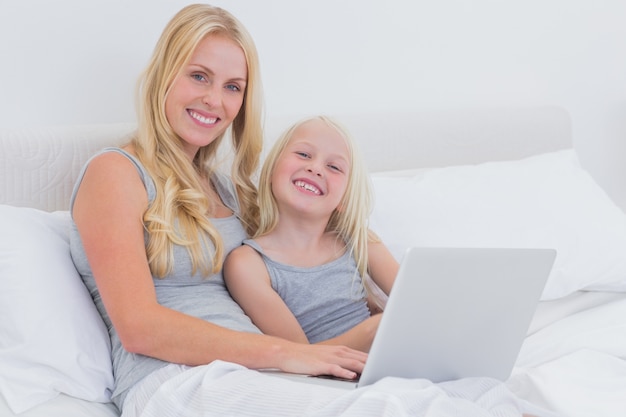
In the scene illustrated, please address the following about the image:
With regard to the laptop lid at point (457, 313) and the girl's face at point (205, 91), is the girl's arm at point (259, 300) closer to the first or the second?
the girl's face at point (205, 91)

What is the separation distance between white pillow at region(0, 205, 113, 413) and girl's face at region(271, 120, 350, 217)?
0.44 meters

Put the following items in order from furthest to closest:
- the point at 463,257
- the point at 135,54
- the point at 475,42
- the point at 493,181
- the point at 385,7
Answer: the point at 475,42
the point at 385,7
the point at 493,181
the point at 135,54
the point at 463,257

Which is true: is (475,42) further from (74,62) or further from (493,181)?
(74,62)

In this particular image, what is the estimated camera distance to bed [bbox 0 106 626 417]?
4.59ft

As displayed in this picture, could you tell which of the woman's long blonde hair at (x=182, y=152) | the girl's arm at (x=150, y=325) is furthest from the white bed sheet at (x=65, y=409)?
the woman's long blonde hair at (x=182, y=152)

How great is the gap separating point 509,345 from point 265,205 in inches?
24.4

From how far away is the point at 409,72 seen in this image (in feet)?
8.00

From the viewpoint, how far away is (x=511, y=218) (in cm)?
205

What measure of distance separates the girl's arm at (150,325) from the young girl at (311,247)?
0.23m

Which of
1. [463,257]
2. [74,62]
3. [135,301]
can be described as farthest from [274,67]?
[463,257]

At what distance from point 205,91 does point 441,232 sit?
651mm

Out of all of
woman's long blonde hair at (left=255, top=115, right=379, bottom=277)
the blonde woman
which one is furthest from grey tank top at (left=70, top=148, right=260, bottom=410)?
woman's long blonde hair at (left=255, top=115, right=379, bottom=277)

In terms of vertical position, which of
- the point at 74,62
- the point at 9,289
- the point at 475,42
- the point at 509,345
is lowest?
the point at 9,289

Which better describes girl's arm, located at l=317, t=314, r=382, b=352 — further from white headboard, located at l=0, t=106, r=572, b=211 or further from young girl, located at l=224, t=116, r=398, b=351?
white headboard, located at l=0, t=106, r=572, b=211
